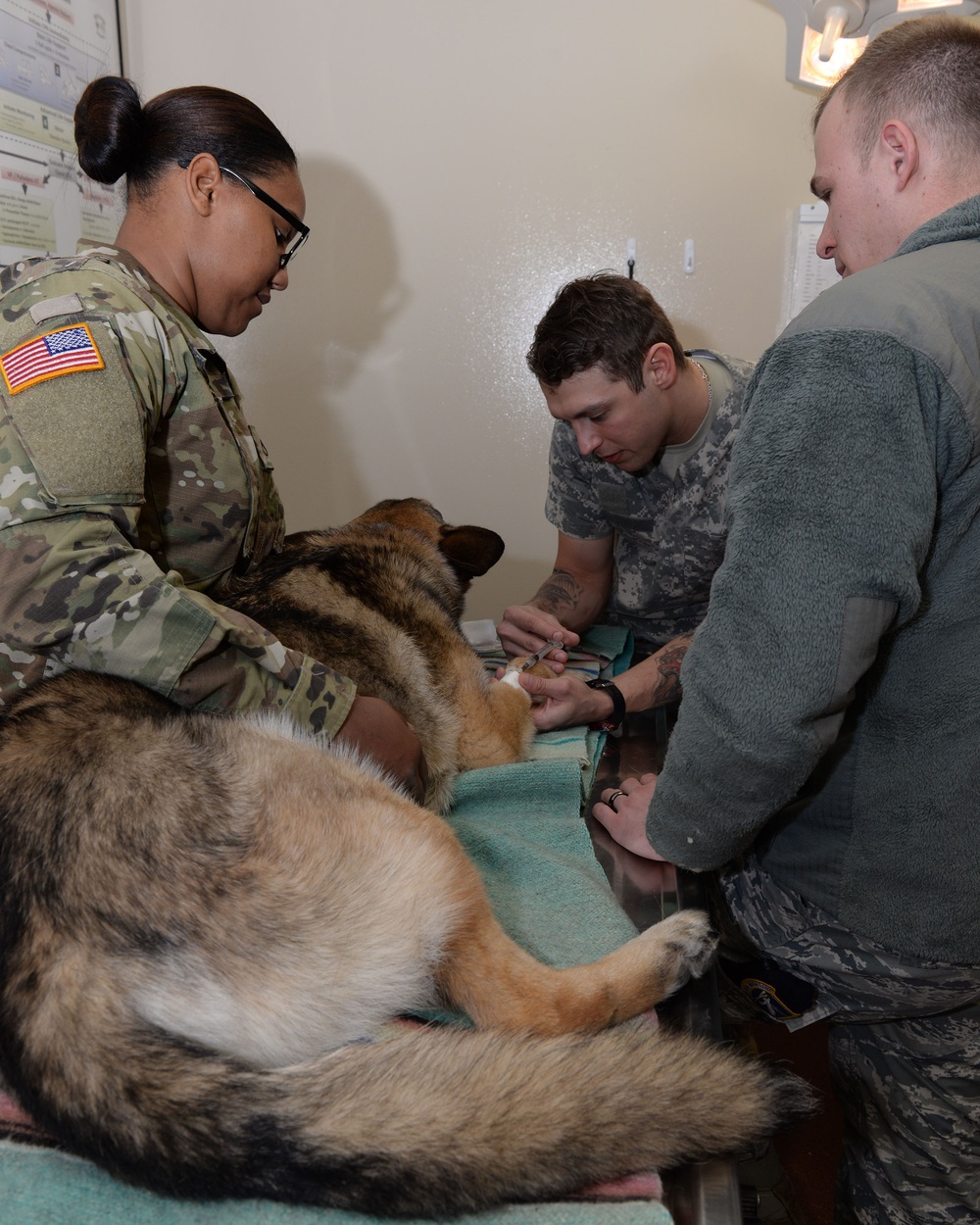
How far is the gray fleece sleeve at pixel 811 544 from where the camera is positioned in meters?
0.83

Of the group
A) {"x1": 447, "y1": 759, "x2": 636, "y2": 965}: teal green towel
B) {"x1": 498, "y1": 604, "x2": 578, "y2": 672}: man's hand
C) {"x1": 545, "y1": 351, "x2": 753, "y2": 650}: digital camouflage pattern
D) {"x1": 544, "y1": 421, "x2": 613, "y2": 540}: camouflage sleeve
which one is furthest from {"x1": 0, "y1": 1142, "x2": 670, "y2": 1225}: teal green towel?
{"x1": 544, "y1": 421, "x2": 613, "y2": 540}: camouflage sleeve

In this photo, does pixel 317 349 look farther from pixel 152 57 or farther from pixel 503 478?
pixel 152 57

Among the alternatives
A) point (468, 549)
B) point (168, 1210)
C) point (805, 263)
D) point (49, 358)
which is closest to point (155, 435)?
point (49, 358)

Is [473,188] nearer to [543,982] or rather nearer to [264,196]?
[264,196]

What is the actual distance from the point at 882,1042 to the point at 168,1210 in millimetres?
1105

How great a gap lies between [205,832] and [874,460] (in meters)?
0.81

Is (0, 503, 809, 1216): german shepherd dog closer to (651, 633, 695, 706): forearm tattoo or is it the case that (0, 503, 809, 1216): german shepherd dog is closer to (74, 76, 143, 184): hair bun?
(651, 633, 695, 706): forearm tattoo

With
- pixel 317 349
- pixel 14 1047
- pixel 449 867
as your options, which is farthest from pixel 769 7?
pixel 14 1047

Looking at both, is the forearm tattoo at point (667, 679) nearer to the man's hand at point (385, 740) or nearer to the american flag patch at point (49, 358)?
the man's hand at point (385, 740)

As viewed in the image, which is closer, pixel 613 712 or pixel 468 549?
pixel 613 712

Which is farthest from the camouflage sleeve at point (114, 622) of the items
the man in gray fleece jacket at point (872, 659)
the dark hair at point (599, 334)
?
the dark hair at point (599, 334)

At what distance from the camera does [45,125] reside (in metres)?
2.23

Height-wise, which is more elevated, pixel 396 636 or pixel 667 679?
Result: pixel 396 636

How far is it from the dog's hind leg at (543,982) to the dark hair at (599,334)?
1.41 meters
